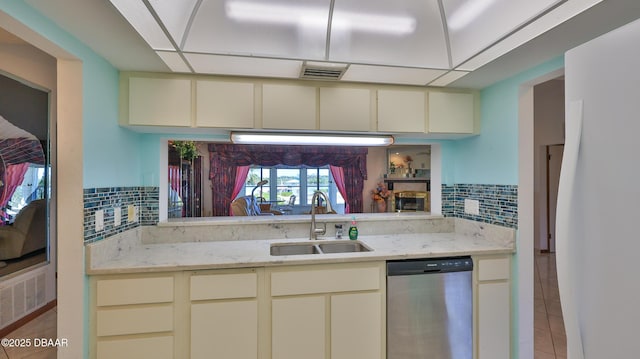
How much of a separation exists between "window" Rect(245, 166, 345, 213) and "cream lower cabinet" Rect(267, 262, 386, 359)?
5225mm

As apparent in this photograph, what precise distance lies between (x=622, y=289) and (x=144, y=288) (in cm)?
202

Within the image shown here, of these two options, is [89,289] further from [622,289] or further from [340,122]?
[622,289]

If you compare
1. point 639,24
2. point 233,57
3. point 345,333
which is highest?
point 233,57

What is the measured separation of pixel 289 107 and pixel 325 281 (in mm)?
1229

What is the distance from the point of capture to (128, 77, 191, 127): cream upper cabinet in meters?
1.95

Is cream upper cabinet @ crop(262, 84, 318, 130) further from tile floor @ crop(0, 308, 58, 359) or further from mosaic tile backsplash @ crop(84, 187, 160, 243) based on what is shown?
tile floor @ crop(0, 308, 58, 359)

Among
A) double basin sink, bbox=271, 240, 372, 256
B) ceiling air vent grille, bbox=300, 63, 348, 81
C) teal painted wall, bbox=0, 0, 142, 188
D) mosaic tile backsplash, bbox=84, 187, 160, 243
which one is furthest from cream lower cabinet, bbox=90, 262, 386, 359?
ceiling air vent grille, bbox=300, 63, 348, 81

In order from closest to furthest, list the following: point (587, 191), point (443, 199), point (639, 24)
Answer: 1. point (639, 24)
2. point (587, 191)
3. point (443, 199)

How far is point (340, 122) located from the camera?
2.17m

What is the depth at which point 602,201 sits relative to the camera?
68 cm

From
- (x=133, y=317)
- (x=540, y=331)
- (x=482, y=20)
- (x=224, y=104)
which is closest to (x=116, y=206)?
(x=133, y=317)

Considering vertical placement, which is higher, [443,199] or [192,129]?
[192,129]

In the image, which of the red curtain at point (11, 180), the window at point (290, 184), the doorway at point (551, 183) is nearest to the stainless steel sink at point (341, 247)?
the red curtain at point (11, 180)

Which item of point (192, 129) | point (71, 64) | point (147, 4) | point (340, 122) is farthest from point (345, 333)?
point (71, 64)
